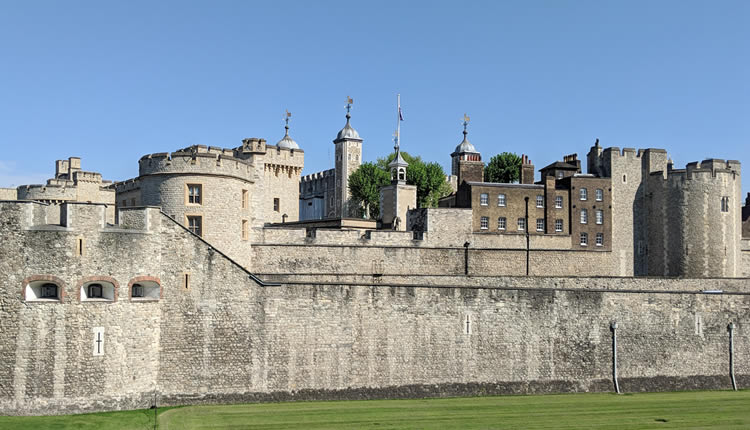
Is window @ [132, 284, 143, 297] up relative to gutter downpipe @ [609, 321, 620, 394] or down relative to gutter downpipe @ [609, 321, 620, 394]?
up

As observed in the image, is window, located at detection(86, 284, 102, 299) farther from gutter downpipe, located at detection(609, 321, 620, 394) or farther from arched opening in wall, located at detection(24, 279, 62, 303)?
gutter downpipe, located at detection(609, 321, 620, 394)

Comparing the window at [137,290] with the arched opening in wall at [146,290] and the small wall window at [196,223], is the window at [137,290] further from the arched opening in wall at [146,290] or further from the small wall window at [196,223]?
the small wall window at [196,223]

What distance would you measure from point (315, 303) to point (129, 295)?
22.4ft

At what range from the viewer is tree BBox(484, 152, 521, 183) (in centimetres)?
8375

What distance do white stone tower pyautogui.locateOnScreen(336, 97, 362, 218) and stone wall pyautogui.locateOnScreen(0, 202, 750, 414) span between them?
177 feet

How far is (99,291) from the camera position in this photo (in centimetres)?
3091

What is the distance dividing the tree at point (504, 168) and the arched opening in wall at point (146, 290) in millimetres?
55893

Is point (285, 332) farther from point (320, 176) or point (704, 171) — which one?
point (320, 176)

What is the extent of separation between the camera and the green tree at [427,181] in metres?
82.6

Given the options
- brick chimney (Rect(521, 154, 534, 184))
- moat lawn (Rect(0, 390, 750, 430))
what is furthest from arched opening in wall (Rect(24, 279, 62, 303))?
brick chimney (Rect(521, 154, 534, 184))

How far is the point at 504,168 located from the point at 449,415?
179ft

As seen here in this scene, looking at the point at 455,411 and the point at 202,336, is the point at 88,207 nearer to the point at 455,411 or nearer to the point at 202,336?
the point at 202,336

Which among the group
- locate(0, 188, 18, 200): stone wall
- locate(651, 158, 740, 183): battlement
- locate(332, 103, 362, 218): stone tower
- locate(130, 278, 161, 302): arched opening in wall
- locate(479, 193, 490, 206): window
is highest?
locate(332, 103, 362, 218): stone tower

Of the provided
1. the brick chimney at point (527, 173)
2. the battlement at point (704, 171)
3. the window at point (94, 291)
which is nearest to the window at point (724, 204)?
the battlement at point (704, 171)
